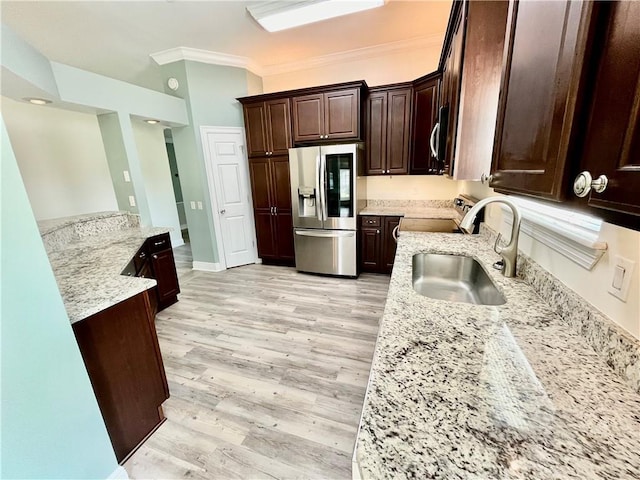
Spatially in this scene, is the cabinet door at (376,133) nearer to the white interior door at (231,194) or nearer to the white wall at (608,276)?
the white interior door at (231,194)

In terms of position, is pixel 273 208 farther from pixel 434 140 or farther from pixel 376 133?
pixel 434 140

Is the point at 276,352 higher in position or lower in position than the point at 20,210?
lower

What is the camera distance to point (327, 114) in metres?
3.33

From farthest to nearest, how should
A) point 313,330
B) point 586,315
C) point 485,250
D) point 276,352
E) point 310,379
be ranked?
point 313,330
point 276,352
point 310,379
point 485,250
point 586,315

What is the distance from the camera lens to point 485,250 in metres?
1.65

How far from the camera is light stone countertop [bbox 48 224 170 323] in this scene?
1.25 meters

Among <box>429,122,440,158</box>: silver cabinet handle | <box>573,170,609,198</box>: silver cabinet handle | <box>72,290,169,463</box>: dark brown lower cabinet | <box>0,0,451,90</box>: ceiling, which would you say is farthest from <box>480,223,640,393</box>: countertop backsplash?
<box>0,0,451,90</box>: ceiling

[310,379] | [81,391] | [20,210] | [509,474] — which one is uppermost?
[20,210]

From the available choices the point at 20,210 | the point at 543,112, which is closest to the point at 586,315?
the point at 543,112

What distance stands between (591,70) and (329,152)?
2818mm

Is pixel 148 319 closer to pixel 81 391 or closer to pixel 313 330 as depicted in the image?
pixel 81 391

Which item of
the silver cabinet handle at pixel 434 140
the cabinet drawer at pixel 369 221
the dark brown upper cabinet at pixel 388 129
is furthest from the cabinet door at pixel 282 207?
the silver cabinet handle at pixel 434 140

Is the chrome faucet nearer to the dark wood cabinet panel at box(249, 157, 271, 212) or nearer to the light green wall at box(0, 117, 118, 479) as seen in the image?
the light green wall at box(0, 117, 118, 479)

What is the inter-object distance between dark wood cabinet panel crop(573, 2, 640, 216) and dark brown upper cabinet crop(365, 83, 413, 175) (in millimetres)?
3002
